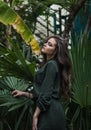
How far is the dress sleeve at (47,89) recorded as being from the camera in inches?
159

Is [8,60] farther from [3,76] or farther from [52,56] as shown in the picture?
[52,56]

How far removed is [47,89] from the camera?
404 centimetres

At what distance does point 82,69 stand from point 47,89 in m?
1.14

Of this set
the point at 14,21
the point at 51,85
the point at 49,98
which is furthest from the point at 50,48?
the point at 14,21

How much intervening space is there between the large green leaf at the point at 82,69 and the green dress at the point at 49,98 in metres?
0.87

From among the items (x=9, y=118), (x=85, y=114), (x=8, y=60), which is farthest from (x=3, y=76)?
(x=85, y=114)

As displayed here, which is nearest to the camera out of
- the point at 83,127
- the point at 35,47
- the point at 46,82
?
the point at 46,82

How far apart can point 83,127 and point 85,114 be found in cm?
20

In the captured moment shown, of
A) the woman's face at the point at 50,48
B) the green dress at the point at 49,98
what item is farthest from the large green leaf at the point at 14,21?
the green dress at the point at 49,98

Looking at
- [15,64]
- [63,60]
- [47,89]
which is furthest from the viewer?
[15,64]

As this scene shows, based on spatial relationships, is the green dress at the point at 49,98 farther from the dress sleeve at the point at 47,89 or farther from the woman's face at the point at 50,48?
the woman's face at the point at 50,48

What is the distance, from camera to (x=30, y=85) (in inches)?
208

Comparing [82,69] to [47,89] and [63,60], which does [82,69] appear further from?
[47,89]

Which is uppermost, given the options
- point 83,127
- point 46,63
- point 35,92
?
point 46,63
